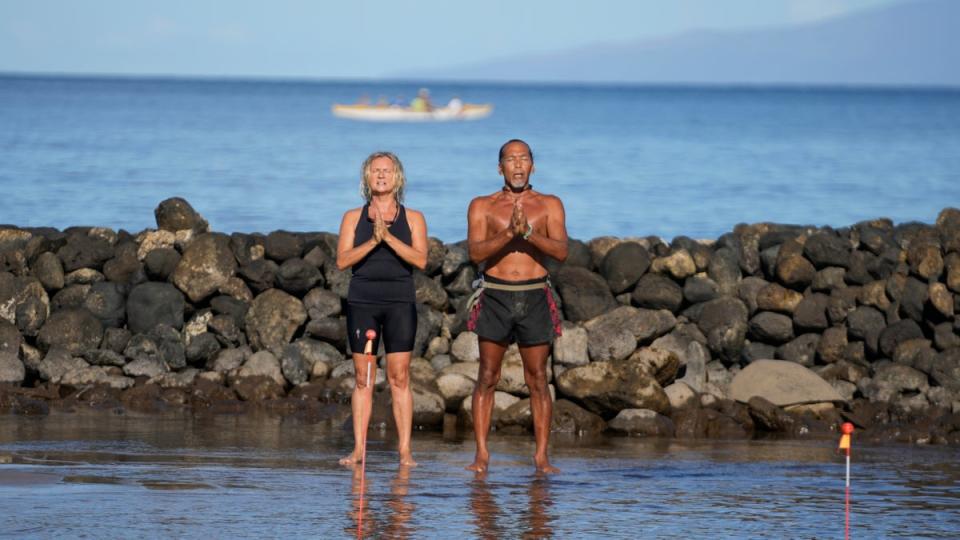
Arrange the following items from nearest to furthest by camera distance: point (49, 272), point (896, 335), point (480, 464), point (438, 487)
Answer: point (438, 487) < point (480, 464) < point (896, 335) < point (49, 272)

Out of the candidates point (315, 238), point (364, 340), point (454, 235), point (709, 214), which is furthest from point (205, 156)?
point (364, 340)

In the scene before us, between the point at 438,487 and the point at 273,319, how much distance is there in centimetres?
540

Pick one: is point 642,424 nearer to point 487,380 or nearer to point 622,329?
point 622,329

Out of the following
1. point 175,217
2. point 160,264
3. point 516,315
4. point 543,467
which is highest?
point 175,217

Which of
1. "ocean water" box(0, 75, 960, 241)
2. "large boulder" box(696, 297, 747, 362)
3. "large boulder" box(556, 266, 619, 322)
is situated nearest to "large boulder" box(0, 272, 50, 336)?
"large boulder" box(556, 266, 619, 322)

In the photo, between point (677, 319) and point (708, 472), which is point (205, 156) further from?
point (708, 472)

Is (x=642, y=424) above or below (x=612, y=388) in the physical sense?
below

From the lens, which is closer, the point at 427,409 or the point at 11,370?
the point at 427,409

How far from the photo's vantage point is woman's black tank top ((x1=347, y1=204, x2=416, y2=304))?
10719 millimetres

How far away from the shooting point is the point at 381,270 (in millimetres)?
10734

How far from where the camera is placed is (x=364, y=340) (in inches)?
423

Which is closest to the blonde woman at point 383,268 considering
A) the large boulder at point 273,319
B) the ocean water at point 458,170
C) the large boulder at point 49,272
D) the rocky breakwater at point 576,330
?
the rocky breakwater at point 576,330

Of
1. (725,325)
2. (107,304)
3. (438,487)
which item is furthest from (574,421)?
(107,304)

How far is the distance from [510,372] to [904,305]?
409 centimetres
